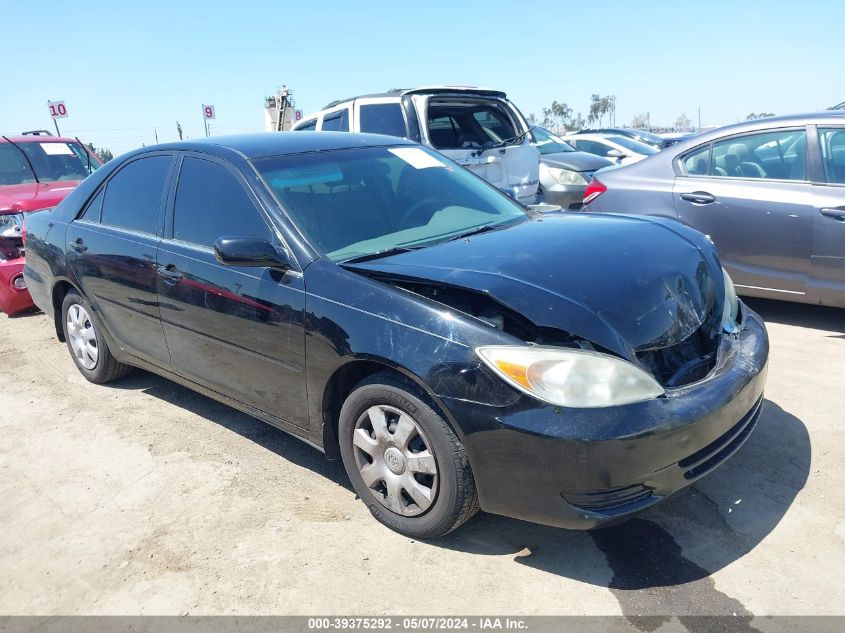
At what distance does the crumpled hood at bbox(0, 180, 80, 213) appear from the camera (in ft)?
21.8

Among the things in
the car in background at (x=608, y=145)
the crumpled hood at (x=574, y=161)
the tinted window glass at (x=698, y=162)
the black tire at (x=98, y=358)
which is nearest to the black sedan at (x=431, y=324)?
the black tire at (x=98, y=358)

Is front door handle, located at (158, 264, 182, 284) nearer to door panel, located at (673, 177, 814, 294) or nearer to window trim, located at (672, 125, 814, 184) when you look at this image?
door panel, located at (673, 177, 814, 294)

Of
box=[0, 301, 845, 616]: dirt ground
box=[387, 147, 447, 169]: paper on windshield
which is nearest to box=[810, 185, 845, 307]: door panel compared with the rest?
box=[0, 301, 845, 616]: dirt ground

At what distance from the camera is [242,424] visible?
405cm

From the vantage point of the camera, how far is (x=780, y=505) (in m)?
2.85

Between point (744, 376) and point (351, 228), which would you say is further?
point (351, 228)

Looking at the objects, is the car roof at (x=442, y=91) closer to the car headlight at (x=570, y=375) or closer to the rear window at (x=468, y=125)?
the rear window at (x=468, y=125)

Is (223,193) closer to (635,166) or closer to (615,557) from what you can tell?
(615,557)

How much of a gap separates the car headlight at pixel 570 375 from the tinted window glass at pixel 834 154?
3345mm

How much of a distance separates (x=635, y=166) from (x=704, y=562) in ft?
13.3

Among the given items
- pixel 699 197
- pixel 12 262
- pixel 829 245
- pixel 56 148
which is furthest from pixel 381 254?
pixel 56 148

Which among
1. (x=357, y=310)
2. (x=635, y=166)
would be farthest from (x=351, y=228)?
(x=635, y=166)

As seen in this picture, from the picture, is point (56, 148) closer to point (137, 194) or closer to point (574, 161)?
point (137, 194)

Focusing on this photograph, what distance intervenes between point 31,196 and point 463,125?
4615 mm
